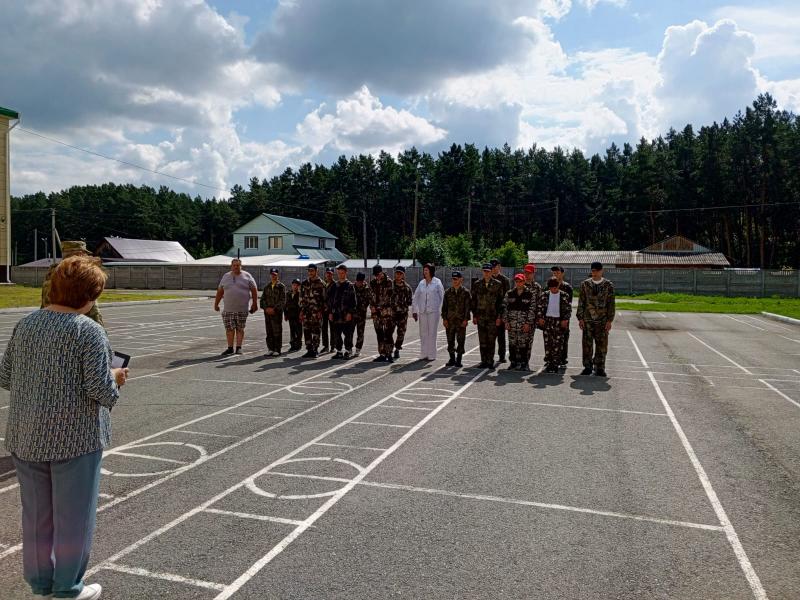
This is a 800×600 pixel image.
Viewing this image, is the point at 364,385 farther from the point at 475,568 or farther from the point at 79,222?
the point at 79,222

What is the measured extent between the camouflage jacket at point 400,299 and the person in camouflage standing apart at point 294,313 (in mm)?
2291

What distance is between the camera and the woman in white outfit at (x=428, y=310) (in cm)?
1334

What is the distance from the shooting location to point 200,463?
6039 mm

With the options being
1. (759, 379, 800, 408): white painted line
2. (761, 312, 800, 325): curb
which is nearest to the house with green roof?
(761, 312, 800, 325): curb

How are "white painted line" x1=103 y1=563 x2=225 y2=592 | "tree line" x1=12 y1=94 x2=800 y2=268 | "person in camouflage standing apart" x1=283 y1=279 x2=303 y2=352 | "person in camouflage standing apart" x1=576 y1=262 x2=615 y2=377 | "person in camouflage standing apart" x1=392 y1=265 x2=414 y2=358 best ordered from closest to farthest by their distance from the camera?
"white painted line" x1=103 y1=563 x2=225 y2=592
"person in camouflage standing apart" x1=576 y1=262 x2=615 y2=377
"person in camouflage standing apart" x1=392 y1=265 x2=414 y2=358
"person in camouflage standing apart" x1=283 y1=279 x2=303 y2=352
"tree line" x1=12 y1=94 x2=800 y2=268

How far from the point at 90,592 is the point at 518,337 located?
31.5 ft

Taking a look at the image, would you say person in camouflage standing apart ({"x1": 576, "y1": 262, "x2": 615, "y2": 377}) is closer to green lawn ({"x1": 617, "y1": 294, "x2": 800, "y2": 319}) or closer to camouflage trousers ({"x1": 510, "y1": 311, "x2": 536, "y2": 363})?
camouflage trousers ({"x1": 510, "y1": 311, "x2": 536, "y2": 363})

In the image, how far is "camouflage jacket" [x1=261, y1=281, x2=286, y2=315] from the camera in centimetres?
1377

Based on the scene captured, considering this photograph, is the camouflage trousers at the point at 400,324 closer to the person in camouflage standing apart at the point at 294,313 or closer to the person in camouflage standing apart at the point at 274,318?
the person in camouflage standing apart at the point at 294,313

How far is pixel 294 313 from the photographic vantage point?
562 inches

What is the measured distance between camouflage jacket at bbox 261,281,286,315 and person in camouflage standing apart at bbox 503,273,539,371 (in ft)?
15.9

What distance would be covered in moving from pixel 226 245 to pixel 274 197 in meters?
15.8

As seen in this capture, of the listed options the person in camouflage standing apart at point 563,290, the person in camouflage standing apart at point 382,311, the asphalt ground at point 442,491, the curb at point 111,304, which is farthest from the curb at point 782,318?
the curb at point 111,304

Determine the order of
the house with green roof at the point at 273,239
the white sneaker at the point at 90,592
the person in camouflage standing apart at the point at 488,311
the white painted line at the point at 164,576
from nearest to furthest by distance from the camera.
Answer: the white sneaker at the point at 90,592
the white painted line at the point at 164,576
the person in camouflage standing apart at the point at 488,311
the house with green roof at the point at 273,239
